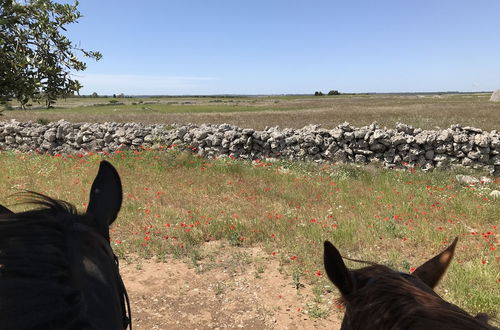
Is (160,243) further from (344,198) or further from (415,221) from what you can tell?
(415,221)

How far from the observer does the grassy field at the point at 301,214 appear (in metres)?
5.66

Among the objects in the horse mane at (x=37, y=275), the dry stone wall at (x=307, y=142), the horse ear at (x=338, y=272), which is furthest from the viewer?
the dry stone wall at (x=307, y=142)

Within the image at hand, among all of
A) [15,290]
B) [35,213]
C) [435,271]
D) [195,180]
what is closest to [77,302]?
[15,290]

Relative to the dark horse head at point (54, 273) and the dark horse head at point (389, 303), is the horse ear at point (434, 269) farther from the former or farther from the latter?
the dark horse head at point (54, 273)

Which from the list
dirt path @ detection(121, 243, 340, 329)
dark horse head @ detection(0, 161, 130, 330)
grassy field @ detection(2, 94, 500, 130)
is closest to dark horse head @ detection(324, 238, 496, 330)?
dark horse head @ detection(0, 161, 130, 330)

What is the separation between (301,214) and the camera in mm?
7586

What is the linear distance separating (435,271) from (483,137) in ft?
43.7

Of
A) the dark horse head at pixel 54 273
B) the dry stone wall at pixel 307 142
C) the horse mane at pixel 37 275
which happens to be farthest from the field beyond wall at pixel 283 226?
the horse mane at pixel 37 275

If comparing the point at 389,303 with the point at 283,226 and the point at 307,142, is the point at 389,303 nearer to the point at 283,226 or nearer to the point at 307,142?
the point at 283,226

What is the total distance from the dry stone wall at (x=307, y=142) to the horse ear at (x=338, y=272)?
1251cm

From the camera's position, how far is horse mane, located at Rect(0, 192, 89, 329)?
1003mm

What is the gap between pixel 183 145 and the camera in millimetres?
14016

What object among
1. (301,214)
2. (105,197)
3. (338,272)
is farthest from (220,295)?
(338,272)

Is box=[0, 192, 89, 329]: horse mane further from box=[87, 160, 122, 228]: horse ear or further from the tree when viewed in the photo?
the tree
